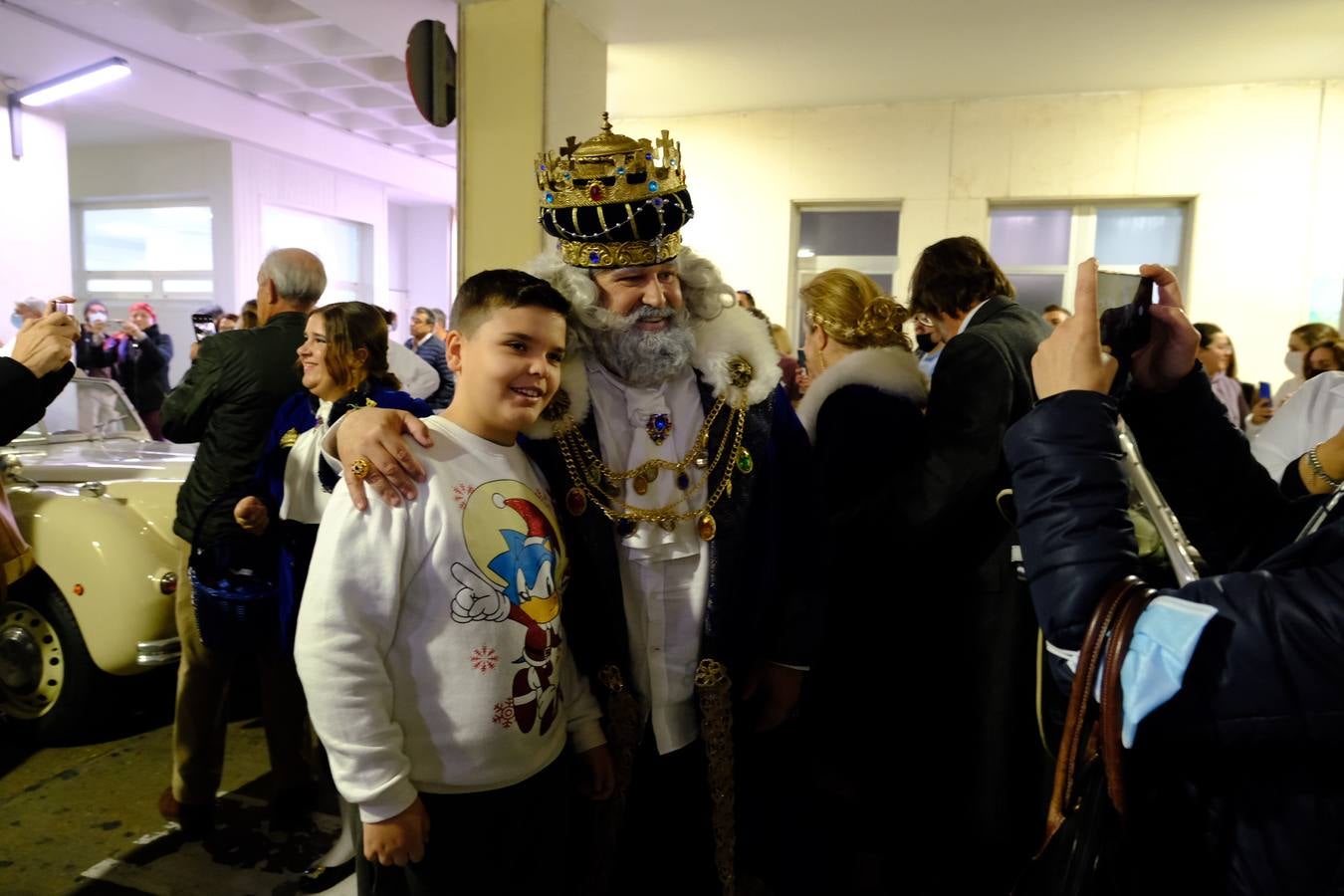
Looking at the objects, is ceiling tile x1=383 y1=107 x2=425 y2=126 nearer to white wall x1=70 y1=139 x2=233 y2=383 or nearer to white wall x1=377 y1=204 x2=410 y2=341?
white wall x1=70 y1=139 x2=233 y2=383

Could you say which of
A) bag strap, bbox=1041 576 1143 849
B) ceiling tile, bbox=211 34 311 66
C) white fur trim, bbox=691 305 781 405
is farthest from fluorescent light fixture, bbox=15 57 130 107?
bag strap, bbox=1041 576 1143 849

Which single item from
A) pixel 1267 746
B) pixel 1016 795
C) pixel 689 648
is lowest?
pixel 1016 795

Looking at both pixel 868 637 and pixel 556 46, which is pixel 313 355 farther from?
pixel 556 46

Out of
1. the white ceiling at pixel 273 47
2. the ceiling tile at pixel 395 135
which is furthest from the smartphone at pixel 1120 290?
the ceiling tile at pixel 395 135

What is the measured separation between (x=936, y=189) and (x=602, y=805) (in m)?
7.45

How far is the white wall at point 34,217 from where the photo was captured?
358 inches

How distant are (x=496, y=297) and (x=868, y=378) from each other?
1.20m

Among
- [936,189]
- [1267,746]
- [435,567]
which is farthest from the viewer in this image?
[936,189]

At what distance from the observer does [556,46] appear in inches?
216

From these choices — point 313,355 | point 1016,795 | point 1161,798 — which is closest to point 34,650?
point 313,355

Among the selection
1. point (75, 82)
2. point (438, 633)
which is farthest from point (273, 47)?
point (438, 633)

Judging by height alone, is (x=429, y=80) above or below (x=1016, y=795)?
above

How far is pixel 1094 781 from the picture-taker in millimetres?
1080

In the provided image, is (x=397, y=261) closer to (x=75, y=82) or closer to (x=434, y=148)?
(x=434, y=148)
